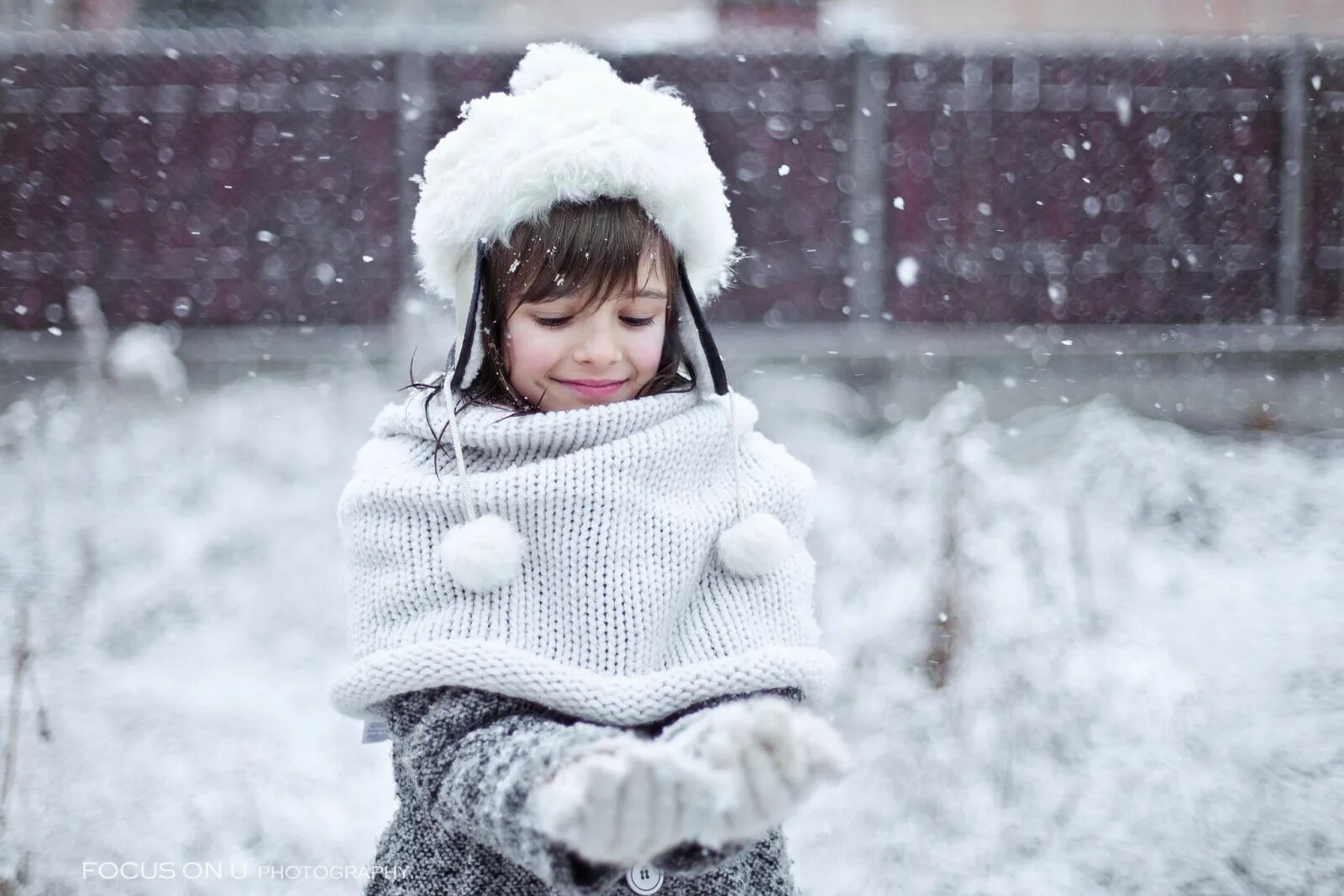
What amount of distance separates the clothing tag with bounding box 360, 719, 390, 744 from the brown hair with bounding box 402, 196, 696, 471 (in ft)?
1.26

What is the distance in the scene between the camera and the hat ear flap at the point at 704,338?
5.15 ft

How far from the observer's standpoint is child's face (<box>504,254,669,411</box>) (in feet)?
4.72

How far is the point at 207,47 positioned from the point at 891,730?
22.2 feet

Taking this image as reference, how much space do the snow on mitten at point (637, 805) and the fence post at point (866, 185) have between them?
280 inches

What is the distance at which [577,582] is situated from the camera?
1.37 m

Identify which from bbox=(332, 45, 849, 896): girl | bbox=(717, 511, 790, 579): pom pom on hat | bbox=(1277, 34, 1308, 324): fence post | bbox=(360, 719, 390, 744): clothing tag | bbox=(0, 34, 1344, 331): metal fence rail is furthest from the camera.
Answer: bbox=(1277, 34, 1308, 324): fence post

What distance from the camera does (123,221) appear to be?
7594 millimetres

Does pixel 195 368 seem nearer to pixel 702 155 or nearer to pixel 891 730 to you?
pixel 891 730

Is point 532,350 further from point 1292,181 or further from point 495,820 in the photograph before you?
point 1292,181

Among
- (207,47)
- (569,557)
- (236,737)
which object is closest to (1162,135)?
(207,47)

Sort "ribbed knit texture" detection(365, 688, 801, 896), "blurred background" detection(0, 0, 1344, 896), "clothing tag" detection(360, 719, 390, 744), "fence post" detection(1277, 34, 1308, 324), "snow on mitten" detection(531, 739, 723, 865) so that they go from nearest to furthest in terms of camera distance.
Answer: "snow on mitten" detection(531, 739, 723, 865) → "ribbed knit texture" detection(365, 688, 801, 896) → "clothing tag" detection(360, 719, 390, 744) → "blurred background" detection(0, 0, 1344, 896) → "fence post" detection(1277, 34, 1308, 324)

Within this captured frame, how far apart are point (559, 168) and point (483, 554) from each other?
525 mm

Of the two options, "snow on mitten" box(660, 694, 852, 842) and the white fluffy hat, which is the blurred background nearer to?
the white fluffy hat

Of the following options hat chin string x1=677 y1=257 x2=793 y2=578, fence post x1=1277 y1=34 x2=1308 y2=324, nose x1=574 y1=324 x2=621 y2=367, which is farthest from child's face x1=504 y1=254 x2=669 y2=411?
fence post x1=1277 y1=34 x2=1308 y2=324
